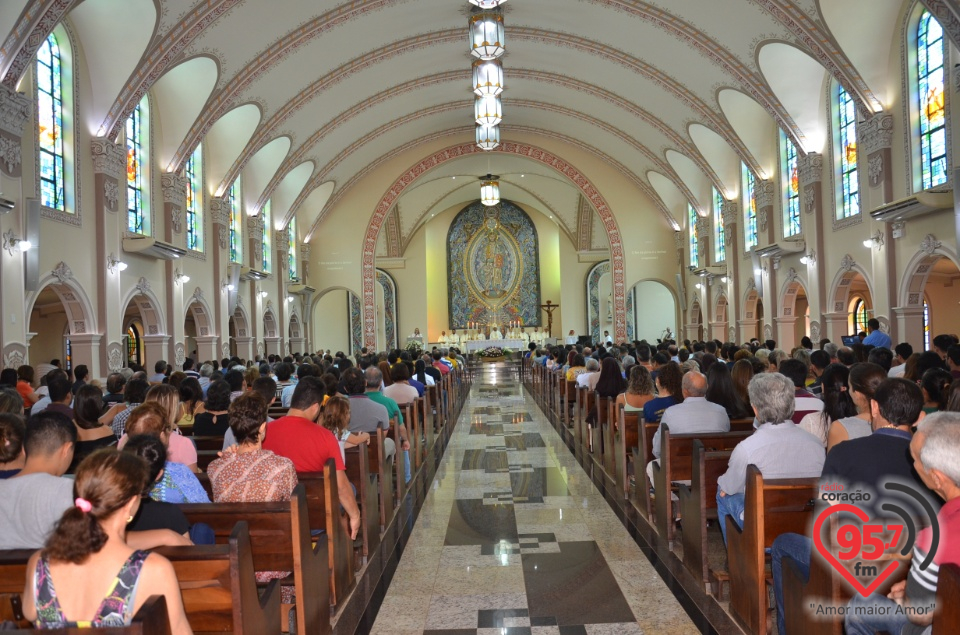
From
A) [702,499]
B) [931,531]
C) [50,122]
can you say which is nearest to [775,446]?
[702,499]

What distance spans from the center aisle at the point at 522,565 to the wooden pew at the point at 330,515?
0.33 meters

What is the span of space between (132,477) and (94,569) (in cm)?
28

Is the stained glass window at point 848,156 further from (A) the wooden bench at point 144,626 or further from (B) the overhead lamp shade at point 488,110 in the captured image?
(A) the wooden bench at point 144,626

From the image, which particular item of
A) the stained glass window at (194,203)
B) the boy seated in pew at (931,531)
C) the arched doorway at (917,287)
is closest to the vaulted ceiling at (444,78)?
the stained glass window at (194,203)

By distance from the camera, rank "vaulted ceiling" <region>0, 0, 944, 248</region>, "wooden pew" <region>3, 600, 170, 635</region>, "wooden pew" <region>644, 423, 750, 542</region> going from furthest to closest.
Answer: "vaulted ceiling" <region>0, 0, 944, 248</region>
"wooden pew" <region>644, 423, 750, 542</region>
"wooden pew" <region>3, 600, 170, 635</region>

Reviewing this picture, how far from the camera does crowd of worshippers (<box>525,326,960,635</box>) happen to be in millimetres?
2469

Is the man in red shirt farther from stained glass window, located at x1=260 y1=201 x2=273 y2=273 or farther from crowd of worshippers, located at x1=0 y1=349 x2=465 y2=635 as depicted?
stained glass window, located at x1=260 y1=201 x2=273 y2=273

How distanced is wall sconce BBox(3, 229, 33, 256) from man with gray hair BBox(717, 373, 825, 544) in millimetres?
9562

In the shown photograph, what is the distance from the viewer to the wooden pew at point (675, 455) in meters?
5.54

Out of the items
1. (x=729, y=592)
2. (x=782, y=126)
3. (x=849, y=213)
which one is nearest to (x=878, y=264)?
(x=849, y=213)

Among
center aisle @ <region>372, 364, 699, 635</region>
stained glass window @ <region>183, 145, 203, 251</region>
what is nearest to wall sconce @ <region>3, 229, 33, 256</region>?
center aisle @ <region>372, 364, 699, 635</region>

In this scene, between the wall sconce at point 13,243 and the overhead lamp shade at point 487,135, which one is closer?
the wall sconce at point 13,243

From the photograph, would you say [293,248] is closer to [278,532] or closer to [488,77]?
[488,77]

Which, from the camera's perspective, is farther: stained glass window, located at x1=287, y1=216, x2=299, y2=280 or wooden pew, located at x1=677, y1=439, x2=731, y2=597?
stained glass window, located at x1=287, y1=216, x2=299, y2=280
